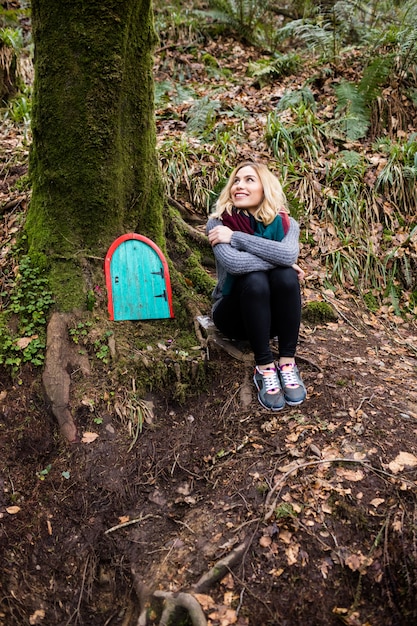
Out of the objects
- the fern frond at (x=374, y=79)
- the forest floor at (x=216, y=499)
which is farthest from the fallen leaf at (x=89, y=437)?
the fern frond at (x=374, y=79)

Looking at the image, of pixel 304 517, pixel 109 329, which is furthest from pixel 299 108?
pixel 304 517

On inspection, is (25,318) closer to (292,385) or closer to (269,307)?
(269,307)

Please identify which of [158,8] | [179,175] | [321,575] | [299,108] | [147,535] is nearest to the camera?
[321,575]

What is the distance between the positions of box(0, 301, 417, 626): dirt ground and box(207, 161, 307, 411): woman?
8.2 inches

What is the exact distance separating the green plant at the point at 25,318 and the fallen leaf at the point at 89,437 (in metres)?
0.59

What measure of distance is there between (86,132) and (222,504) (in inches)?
101

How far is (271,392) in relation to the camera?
11.1ft

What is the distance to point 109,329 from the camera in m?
3.72

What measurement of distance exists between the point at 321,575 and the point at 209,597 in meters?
0.57

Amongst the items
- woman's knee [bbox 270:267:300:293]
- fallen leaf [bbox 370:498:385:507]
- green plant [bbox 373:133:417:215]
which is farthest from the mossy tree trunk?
green plant [bbox 373:133:417:215]

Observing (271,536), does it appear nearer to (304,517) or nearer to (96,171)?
(304,517)

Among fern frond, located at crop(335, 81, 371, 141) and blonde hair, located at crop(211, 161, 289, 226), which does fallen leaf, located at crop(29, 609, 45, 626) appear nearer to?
blonde hair, located at crop(211, 161, 289, 226)

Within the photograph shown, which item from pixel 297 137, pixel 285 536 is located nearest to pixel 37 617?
pixel 285 536

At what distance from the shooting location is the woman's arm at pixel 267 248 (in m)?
3.36
